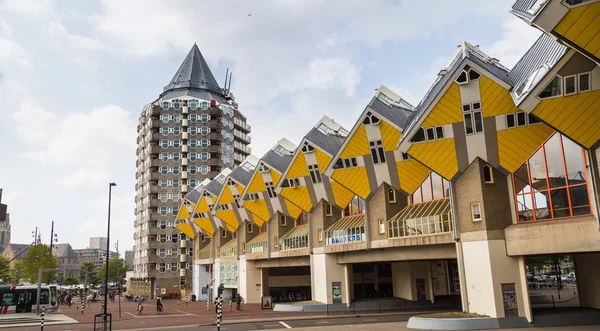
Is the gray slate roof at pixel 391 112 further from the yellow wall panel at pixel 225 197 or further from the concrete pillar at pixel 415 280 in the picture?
the yellow wall panel at pixel 225 197

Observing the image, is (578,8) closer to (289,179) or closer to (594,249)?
(594,249)

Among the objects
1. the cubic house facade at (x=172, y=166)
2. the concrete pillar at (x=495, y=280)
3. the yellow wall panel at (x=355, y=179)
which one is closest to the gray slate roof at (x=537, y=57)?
the concrete pillar at (x=495, y=280)

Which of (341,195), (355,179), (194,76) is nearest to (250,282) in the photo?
(341,195)

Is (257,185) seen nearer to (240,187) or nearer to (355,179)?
(240,187)

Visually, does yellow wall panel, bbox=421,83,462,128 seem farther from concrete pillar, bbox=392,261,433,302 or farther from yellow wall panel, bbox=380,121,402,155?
concrete pillar, bbox=392,261,433,302

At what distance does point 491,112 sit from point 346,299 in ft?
74.2

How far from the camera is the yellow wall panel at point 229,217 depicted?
2591 inches

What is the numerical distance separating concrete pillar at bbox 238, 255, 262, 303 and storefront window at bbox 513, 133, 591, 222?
40248 millimetres

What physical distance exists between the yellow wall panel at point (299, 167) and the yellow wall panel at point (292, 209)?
6026mm

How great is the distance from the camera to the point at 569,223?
78.9ft

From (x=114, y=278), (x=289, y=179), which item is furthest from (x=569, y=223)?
(x=114, y=278)

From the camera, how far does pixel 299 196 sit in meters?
48.4

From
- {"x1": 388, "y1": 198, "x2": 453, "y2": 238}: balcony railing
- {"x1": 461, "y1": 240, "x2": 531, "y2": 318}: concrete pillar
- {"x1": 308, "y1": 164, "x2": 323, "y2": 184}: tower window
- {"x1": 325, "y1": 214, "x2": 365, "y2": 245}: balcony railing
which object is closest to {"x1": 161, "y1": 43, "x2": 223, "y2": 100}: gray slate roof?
{"x1": 308, "y1": 164, "x2": 323, "y2": 184}: tower window

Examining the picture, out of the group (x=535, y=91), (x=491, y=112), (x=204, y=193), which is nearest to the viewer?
(x=535, y=91)
